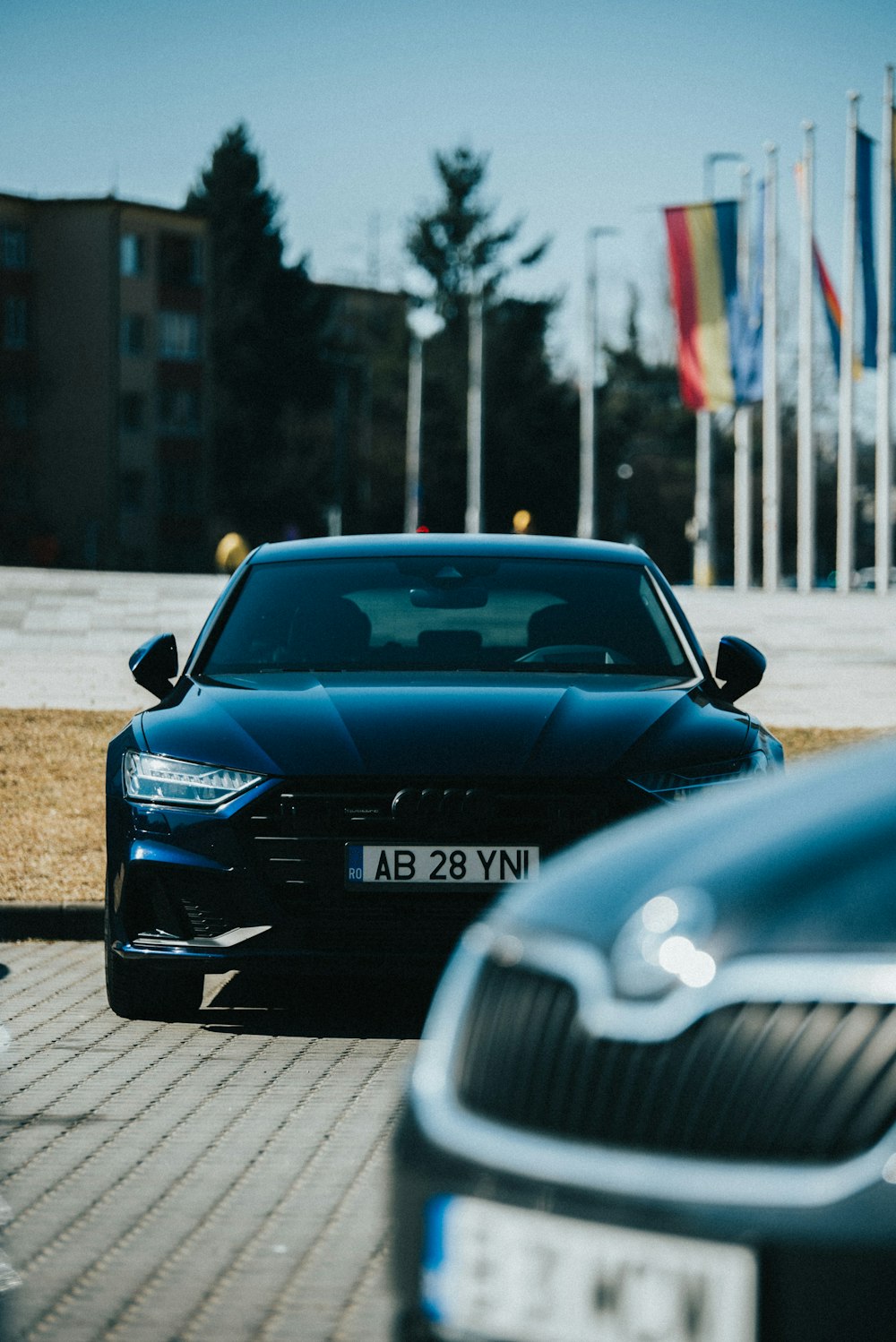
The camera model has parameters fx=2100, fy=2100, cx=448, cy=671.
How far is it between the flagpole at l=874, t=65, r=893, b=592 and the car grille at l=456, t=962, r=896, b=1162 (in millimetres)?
39999

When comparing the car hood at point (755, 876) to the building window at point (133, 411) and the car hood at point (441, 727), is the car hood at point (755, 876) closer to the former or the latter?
the car hood at point (441, 727)

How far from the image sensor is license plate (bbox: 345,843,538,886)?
5.89m

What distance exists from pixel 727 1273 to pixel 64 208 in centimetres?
8171

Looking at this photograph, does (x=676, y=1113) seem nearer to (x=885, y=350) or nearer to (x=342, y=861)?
(x=342, y=861)

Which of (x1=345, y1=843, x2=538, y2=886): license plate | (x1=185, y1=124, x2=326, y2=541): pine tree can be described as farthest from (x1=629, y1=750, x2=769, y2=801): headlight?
(x1=185, y1=124, x2=326, y2=541): pine tree

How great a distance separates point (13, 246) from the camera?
262 ft

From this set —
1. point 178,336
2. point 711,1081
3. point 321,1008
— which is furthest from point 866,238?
point 178,336

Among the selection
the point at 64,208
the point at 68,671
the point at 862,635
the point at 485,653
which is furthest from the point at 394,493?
the point at 485,653

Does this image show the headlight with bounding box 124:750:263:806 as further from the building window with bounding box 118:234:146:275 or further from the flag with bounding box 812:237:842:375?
the building window with bounding box 118:234:146:275

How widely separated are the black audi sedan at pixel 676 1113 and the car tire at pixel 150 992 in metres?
3.92

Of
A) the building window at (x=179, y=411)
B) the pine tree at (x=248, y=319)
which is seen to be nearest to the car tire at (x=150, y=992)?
the building window at (x=179, y=411)

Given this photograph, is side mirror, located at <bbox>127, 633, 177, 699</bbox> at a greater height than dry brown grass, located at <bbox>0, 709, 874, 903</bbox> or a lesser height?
greater

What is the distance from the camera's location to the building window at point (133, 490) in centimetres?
8331

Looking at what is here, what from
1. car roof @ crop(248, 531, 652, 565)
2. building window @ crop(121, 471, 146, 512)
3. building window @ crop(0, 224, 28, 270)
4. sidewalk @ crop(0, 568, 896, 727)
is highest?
building window @ crop(0, 224, 28, 270)
